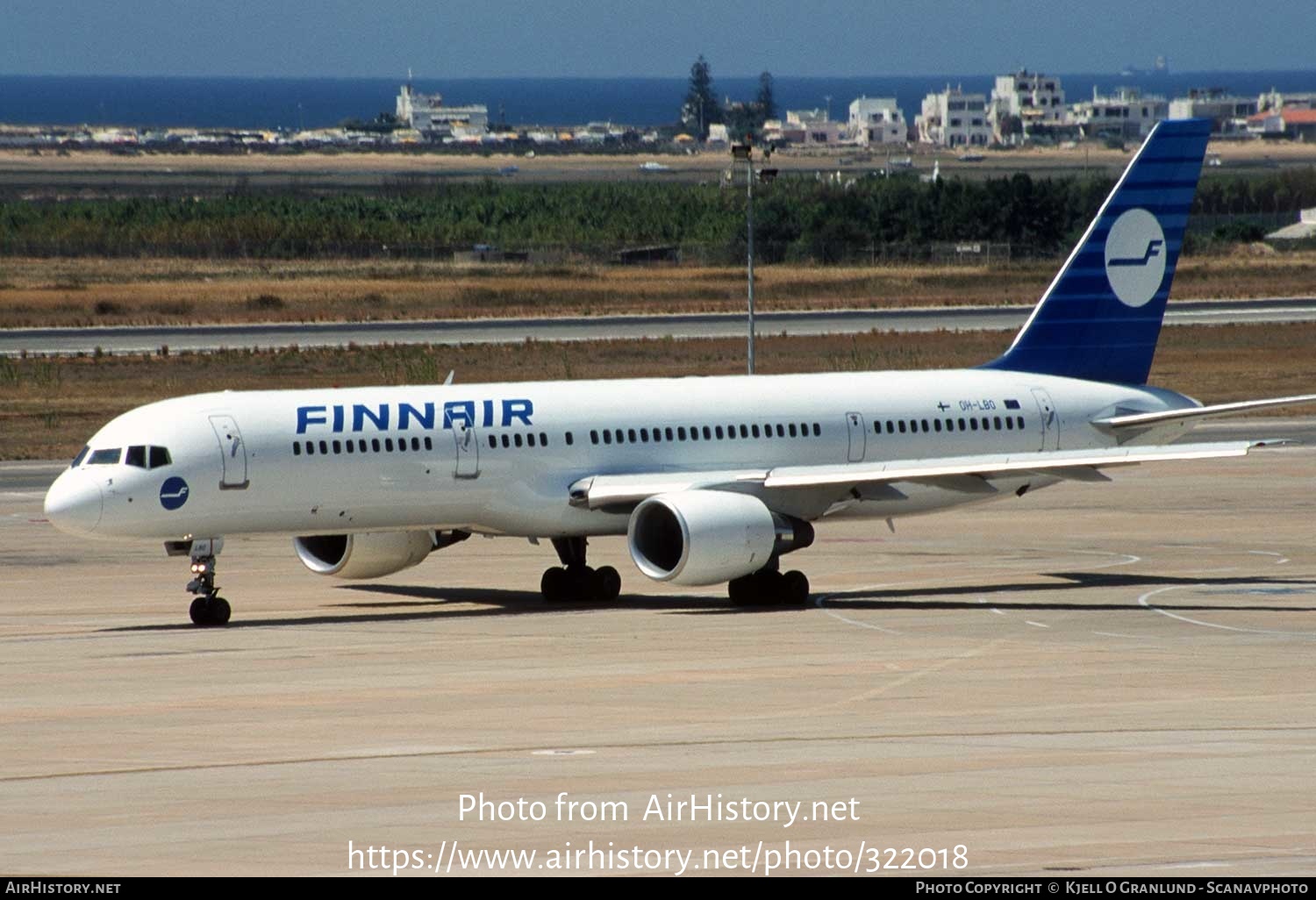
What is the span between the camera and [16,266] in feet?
505

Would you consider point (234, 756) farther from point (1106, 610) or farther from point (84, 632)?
point (1106, 610)

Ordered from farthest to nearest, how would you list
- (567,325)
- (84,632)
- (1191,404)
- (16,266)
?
(16,266) → (567,325) → (1191,404) → (84,632)

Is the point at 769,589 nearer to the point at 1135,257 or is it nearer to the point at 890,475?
the point at 890,475

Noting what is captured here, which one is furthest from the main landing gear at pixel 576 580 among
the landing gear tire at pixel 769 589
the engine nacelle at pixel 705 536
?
the landing gear tire at pixel 769 589

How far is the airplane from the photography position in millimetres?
40062

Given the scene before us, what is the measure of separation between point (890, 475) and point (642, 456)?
4809mm

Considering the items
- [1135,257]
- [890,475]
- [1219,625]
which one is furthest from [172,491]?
[1135,257]

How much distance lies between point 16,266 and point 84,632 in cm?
12004

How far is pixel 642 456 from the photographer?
4409 centimetres

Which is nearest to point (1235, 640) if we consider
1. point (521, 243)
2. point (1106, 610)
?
point (1106, 610)

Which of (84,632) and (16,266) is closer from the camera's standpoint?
(84,632)

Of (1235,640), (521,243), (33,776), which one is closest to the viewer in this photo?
(33,776)

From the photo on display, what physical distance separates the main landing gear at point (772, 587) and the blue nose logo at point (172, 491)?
34.1 feet
